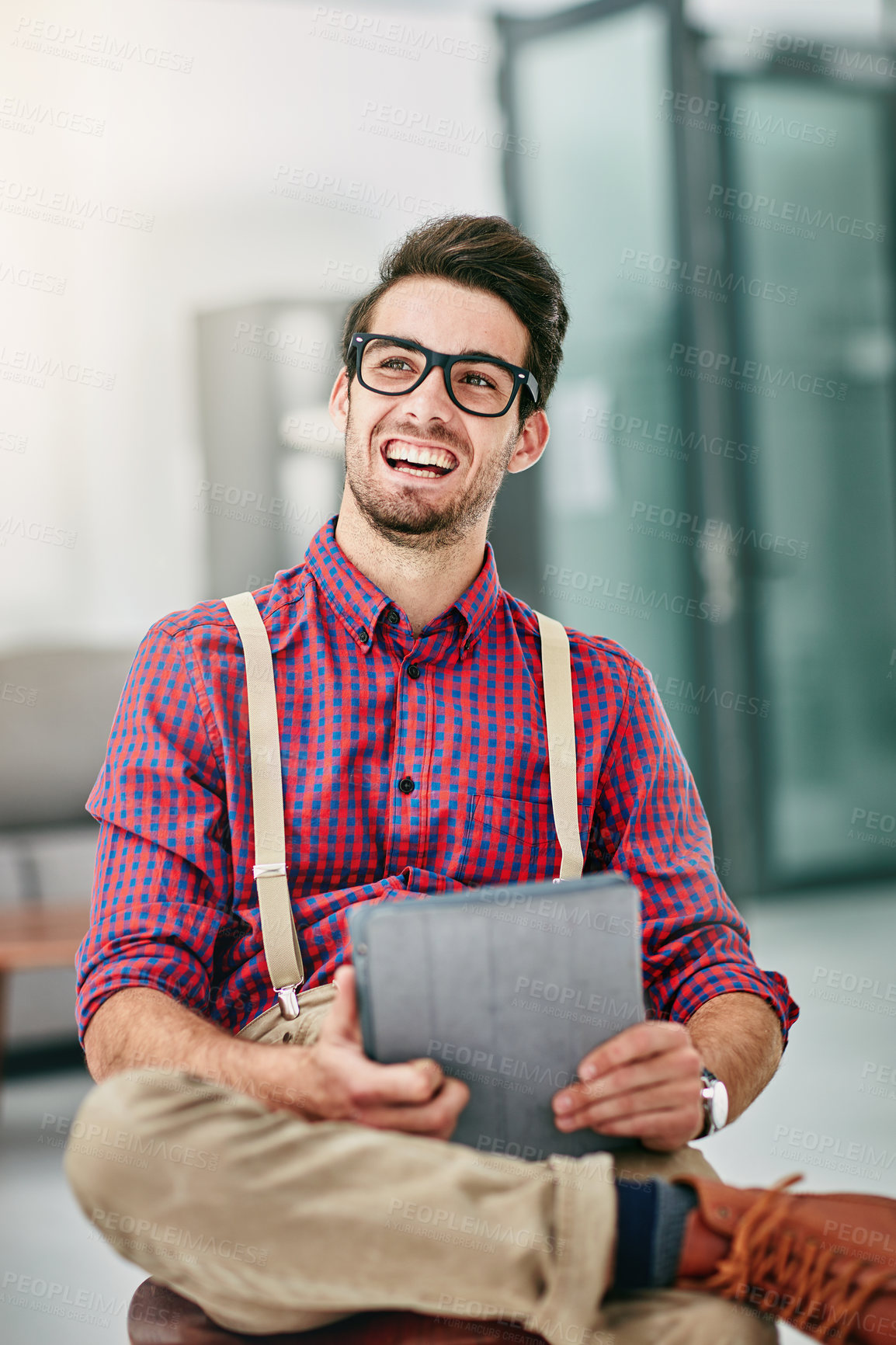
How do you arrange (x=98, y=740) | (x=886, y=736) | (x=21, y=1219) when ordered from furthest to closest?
(x=886, y=736) < (x=98, y=740) < (x=21, y=1219)

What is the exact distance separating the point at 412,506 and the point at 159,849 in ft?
1.54

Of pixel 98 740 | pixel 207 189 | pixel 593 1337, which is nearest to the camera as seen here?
pixel 593 1337

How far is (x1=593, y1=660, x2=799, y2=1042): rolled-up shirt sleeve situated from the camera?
1.29m

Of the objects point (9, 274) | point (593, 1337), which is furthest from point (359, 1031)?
point (9, 274)

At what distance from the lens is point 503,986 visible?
984 millimetres

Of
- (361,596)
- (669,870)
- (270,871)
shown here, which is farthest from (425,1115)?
(361,596)

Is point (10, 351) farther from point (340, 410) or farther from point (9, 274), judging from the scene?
point (340, 410)

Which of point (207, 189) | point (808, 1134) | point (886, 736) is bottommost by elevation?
point (808, 1134)

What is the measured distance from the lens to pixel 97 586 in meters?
4.00

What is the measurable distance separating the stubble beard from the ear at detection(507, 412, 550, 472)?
0.52 feet

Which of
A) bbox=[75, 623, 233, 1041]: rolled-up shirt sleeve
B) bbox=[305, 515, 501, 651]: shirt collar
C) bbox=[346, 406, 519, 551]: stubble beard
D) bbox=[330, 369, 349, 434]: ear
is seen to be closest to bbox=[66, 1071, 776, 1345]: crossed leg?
bbox=[75, 623, 233, 1041]: rolled-up shirt sleeve

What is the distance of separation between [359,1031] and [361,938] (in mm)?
90

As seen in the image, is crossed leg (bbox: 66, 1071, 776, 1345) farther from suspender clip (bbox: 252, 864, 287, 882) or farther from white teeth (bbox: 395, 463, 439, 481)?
white teeth (bbox: 395, 463, 439, 481)

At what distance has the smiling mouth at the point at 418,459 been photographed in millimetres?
1422
